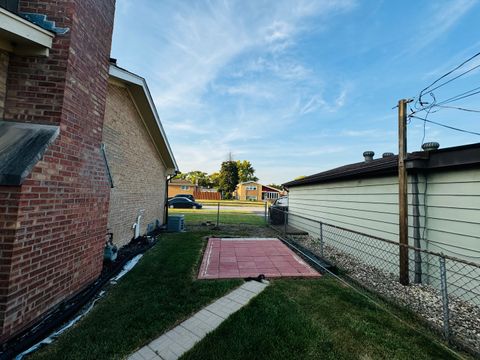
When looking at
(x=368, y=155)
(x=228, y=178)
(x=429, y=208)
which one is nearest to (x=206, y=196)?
(x=228, y=178)

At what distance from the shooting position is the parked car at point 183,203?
23.3m

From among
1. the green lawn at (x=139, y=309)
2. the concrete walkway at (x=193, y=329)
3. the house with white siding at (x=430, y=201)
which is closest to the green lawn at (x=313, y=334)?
the concrete walkway at (x=193, y=329)

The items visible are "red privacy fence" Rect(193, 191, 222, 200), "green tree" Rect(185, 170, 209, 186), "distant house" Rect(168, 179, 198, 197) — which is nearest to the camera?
"distant house" Rect(168, 179, 198, 197)

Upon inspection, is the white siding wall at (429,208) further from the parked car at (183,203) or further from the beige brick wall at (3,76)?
the parked car at (183,203)

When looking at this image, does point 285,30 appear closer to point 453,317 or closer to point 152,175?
point 152,175

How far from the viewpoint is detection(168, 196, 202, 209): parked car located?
2330cm

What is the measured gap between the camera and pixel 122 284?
3906 millimetres

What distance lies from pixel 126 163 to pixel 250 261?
4.63 m

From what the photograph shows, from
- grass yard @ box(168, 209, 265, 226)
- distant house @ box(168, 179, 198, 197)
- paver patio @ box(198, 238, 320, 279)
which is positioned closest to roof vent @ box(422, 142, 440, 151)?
paver patio @ box(198, 238, 320, 279)

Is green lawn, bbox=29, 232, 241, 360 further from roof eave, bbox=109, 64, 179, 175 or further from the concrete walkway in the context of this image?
roof eave, bbox=109, 64, 179, 175

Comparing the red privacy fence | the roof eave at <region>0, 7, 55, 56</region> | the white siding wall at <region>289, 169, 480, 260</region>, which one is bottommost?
the red privacy fence

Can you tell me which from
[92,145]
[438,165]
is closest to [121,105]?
[92,145]

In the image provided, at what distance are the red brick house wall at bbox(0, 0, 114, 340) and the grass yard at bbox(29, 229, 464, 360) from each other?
2.13 feet

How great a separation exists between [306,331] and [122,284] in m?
3.24
